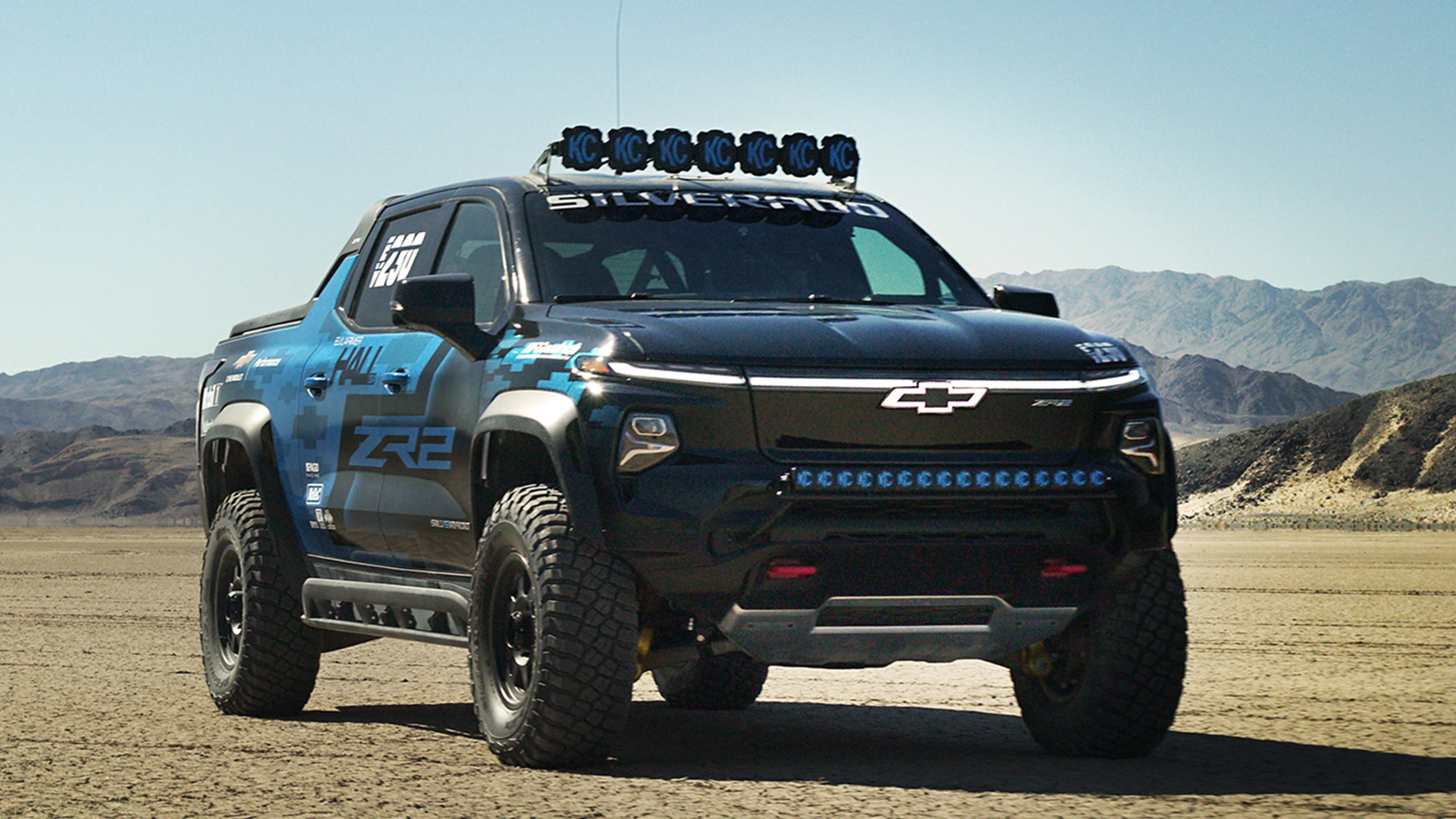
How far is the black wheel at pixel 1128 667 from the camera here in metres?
6.65

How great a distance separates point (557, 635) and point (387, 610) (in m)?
1.77

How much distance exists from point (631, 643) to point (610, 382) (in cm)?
86

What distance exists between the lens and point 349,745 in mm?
7551

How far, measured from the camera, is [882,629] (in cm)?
608

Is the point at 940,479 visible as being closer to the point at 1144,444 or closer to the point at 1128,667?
the point at 1144,444

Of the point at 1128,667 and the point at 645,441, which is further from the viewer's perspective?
the point at 1128,667

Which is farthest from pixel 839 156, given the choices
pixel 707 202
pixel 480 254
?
pixel 480 254

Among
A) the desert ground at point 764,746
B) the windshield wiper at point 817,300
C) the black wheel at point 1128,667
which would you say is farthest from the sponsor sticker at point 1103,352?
the desert ground at point 764,746

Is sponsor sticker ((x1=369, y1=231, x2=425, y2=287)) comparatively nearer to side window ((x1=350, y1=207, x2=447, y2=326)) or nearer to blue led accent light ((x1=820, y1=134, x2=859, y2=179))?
side window ((x1=350, y1=207, x2=447, y2=326))

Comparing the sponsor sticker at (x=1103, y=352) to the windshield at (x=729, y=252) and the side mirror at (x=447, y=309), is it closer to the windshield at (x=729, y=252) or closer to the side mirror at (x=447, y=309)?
the windshield at (x=729, y=252)

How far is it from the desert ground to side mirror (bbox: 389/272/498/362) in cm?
152

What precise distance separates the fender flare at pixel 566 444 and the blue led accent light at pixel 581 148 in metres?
1.55

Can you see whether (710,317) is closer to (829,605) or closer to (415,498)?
(829,605)

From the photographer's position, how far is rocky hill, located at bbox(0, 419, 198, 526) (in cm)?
→ 15200
